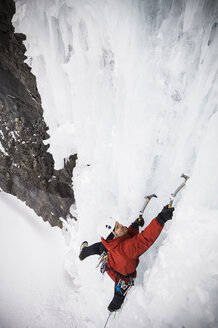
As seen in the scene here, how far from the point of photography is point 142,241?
180 centimetres

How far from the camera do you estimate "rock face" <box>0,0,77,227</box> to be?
2936mm

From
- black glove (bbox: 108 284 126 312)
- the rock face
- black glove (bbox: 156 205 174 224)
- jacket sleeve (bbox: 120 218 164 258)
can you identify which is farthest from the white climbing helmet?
→ the rock face

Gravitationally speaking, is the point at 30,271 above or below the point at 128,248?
below

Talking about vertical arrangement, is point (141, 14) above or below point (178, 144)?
above

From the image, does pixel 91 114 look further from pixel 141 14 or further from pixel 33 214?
pixel 33 214

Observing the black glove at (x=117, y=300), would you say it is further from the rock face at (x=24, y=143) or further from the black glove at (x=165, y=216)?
the rock face at (x=24, y=143)

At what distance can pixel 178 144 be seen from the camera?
1.85 metres

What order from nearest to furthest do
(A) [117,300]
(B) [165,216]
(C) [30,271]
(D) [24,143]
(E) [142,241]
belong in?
(B) [165,216] → (E) [142,241] → (A) [117,300] → (D) [24,143] → (C) [30,271]

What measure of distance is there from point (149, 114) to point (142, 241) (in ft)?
4.41

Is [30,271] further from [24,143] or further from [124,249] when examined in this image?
[124,249]

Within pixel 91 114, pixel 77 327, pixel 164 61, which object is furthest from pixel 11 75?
pixel 77 327

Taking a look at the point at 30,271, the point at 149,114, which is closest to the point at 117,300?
the point at 149,114

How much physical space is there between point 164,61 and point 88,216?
252 cm

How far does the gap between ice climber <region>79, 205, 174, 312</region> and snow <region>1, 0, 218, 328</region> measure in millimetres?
197
